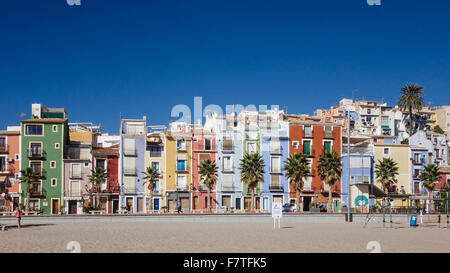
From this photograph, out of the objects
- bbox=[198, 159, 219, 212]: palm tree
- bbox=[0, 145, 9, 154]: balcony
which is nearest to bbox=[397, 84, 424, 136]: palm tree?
bbox=[198, 159, 219, 212]: palm tree

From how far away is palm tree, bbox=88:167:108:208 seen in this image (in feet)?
207

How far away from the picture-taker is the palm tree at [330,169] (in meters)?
65.6

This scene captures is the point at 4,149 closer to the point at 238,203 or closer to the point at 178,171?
the point at 178,171

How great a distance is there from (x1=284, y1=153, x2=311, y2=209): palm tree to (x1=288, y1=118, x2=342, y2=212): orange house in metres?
2.77

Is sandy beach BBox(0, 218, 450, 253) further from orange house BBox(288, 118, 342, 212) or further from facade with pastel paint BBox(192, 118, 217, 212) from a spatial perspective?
orange house BBox(288, 118, 342, 212)

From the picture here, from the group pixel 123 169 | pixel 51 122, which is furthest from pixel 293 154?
pixel 51 122

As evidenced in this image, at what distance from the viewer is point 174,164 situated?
6750 centimetres

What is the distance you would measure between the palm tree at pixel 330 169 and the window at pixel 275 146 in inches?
219

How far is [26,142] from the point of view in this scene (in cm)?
6419

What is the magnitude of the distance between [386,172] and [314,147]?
9320 mm

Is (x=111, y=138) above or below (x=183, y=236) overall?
above

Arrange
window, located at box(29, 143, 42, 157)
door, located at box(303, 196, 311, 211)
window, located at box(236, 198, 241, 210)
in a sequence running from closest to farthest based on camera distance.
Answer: window, located at box(29, 143, 42, 157) < window, located at box(236, 198, 241, 210) < door, located at box(303, 196, 311, 211)

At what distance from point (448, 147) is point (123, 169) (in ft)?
168

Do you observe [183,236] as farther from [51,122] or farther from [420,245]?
[51,122]
